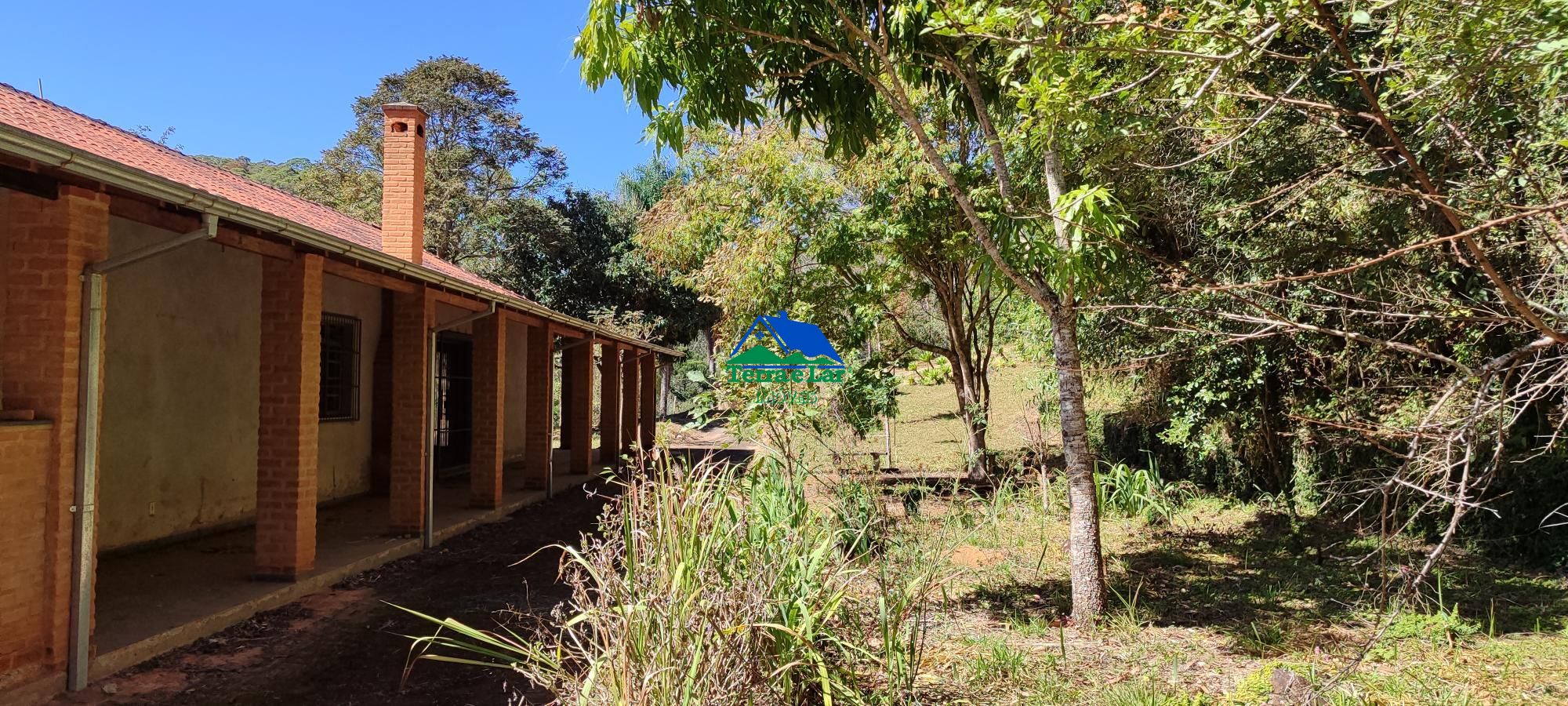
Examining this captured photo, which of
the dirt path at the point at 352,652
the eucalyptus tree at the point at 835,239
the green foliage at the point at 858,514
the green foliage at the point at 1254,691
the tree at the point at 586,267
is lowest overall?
the dirt path at the point at 352,652

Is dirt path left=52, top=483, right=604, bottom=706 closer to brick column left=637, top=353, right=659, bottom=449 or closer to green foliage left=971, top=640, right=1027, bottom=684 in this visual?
green foliage left=971, top=640, right=1027, bottom=684

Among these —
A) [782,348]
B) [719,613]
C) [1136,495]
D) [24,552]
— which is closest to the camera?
[719,613]

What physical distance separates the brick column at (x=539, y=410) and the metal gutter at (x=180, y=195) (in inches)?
188

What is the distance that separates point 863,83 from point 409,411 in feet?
18.9

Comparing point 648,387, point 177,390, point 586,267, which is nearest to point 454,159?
point 586,267

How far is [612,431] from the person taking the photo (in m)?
18.0

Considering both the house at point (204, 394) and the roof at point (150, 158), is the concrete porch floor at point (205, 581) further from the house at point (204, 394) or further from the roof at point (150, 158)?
the roof at point (150, 158)

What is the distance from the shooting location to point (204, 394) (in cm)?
827

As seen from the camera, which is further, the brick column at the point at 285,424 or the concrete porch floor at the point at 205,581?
the brick column at the point at 285,424

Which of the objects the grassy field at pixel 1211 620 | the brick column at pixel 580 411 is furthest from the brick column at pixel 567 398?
the grassy field at pixel 1211 620

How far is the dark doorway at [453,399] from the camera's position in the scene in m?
13.8

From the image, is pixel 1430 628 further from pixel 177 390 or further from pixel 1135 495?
pixel 177 390

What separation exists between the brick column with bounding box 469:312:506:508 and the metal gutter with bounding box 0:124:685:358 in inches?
105

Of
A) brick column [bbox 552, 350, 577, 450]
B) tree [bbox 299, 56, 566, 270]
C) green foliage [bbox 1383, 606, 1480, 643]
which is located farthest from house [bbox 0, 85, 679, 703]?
tree [bbox 299, 56, 566, 270]
